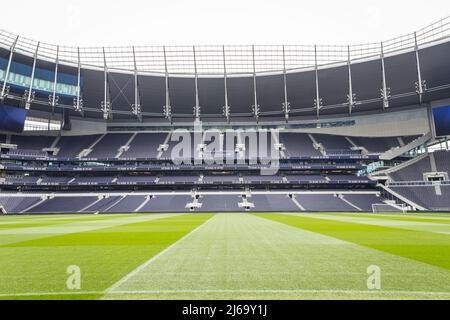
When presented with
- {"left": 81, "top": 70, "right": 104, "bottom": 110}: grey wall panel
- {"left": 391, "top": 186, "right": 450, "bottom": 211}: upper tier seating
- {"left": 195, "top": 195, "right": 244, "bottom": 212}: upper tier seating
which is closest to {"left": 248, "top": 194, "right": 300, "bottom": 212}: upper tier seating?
{"left": 195, "top": 195, "right": 244, "bottom": 212}: upper tier seating

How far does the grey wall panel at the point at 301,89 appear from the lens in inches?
2106

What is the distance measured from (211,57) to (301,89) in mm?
18221

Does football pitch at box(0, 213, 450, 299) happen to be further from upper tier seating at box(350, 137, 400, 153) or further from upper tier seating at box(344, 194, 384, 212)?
upper tier seating at box(350, 137, 400, 153)

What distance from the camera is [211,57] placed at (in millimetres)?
54656

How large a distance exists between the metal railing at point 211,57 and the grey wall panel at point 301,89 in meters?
1.63

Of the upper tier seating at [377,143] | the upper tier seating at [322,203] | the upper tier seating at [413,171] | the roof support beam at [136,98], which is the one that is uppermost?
the roof support beam at [136,98]

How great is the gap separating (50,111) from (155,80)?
2242cm

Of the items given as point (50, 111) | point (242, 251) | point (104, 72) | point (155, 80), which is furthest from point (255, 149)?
point (242, 251)

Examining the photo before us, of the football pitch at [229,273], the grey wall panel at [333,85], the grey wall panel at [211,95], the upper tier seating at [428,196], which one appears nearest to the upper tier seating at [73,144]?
the grey wall panel at [211,95]

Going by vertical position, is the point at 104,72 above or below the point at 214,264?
above

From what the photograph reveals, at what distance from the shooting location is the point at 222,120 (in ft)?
205

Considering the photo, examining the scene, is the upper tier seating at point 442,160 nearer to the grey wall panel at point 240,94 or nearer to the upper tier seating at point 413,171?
the upper tier seating at point 413,171

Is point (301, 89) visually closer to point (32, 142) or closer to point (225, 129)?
point (225, 129)
